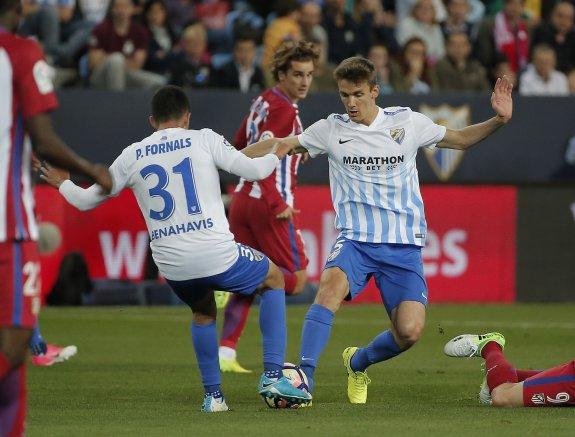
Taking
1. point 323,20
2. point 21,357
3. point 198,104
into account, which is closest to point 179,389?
point 21,357

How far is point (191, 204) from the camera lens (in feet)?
25.3

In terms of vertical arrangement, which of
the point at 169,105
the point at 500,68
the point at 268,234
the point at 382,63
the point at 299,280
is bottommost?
the point at 299,280

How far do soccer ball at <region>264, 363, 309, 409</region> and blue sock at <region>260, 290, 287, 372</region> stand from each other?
0.15m

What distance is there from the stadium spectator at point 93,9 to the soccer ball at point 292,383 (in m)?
11.4

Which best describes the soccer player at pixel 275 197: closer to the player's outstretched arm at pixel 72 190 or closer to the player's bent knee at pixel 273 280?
the player's bent knee at pixel 273 280

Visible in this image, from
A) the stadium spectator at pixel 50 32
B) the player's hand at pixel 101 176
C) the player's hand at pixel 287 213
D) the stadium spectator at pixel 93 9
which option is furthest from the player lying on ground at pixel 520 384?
the stadium spectator at pixel 93 9

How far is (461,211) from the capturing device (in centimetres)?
1661

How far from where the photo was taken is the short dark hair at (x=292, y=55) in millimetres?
10086

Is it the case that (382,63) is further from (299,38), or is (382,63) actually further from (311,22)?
(299,38)

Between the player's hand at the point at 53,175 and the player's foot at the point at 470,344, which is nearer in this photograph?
the player's hand at the point at 53,175

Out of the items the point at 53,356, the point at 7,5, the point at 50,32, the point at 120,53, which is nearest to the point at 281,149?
the point at 7,5

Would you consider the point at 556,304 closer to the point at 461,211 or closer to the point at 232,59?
the point at 461,211

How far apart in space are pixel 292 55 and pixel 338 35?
8.33m

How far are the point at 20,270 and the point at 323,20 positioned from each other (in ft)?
43.2
